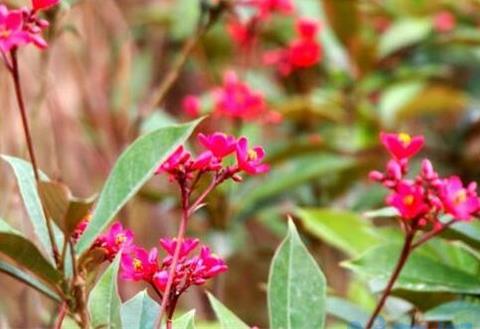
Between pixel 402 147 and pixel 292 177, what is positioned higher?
pixel 402 147

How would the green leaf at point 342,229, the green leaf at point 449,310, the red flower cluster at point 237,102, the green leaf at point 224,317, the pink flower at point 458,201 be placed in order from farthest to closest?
1. the red flower cluster at point 237,102
2. the green leaf at point 342,229
3. the green leaf at point 449,310
4. the green leaf at point 224,317
5. the pink flower at point 458,201

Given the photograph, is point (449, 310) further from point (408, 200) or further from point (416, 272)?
point (408, 200)

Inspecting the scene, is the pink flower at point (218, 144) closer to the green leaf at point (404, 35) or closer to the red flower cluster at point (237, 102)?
the red flower cluster at point (237, 102)

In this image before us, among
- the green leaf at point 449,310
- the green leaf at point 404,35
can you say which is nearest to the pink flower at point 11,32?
the green leaf at point 449,310

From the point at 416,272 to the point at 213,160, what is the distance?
33 cm

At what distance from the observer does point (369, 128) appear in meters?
2.15

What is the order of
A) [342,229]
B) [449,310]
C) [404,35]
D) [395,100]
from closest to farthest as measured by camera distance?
[449,310]
[342,229]
[395,100]
[404,35]

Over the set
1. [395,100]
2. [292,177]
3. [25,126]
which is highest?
[25,126]

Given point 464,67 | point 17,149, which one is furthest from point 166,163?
point 464,67

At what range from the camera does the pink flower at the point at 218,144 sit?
2.72ft

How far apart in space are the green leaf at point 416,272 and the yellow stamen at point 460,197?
0.26m

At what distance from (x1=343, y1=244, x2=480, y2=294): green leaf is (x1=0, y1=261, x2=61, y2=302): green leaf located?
0.31m

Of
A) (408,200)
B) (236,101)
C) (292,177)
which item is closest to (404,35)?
(292,177)

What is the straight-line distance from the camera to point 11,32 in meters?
0.79
